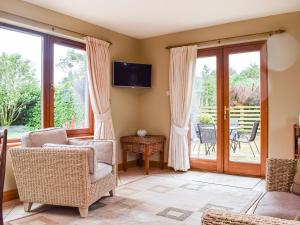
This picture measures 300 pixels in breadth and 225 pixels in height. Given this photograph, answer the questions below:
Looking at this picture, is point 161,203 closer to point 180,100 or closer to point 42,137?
point 42,137

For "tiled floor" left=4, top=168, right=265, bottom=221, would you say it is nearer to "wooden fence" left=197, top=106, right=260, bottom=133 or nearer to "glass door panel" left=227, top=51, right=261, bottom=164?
"glass door panel" left=227, top=51, right=261, bottom=164

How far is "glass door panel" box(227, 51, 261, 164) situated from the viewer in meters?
4.18

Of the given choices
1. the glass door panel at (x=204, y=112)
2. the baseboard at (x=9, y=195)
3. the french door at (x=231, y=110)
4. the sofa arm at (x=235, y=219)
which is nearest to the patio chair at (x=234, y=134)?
the french door at (x=231, y=110)

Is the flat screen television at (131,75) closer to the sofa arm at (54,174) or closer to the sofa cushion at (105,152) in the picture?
the sofa cushion at (105,152)

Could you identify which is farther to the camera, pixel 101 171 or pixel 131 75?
pixel 131 75

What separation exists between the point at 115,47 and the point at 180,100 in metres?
1.47

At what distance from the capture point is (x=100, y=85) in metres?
4.29

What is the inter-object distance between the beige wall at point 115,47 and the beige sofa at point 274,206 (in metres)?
2.84

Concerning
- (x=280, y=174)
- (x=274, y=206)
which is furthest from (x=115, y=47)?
(x=274, y=206)

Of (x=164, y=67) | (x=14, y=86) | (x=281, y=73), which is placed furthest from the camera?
(x=164, y=67)

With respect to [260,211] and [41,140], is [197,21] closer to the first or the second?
[41,140]

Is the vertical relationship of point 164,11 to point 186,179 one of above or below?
above

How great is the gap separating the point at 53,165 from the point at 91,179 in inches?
15.7

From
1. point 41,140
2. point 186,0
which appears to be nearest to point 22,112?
point 41,140
